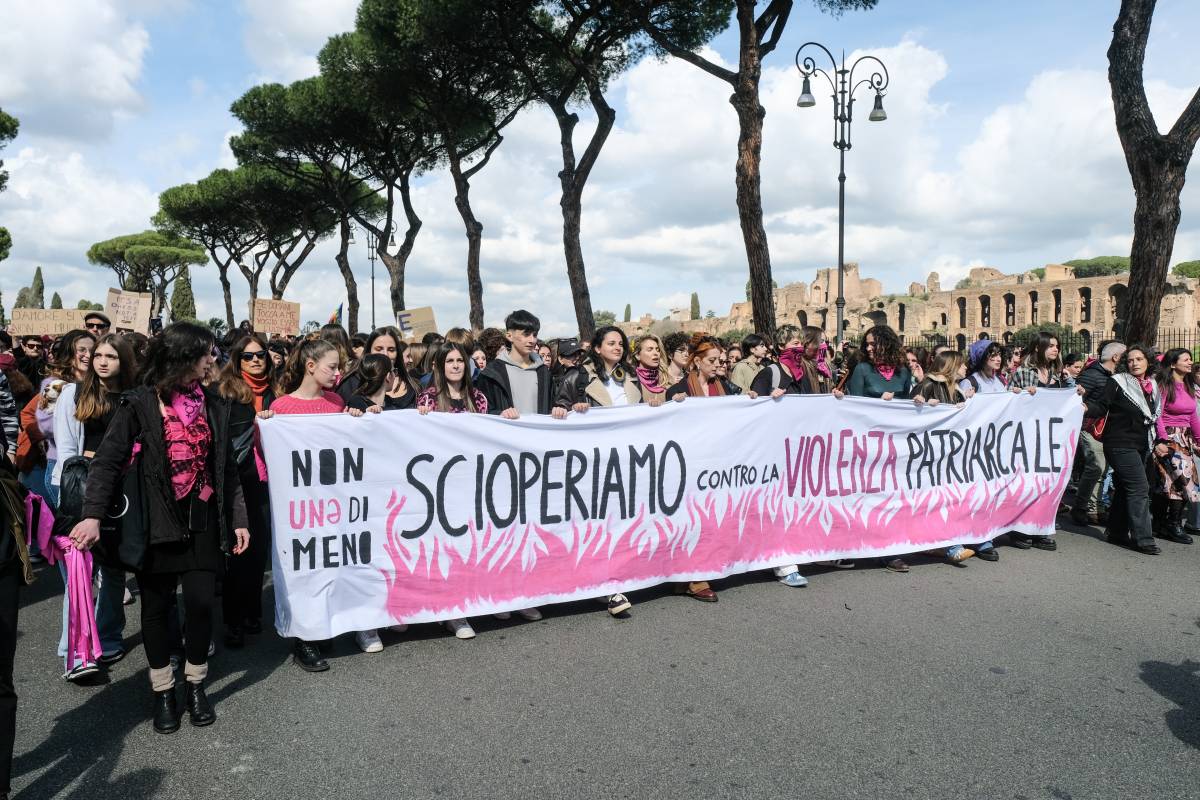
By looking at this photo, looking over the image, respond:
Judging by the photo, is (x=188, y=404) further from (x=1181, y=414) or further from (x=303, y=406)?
(x=1181, y=414)

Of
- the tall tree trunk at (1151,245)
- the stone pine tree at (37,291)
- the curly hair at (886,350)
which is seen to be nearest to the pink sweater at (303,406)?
the curly hair at (886,350)

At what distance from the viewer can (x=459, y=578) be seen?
4402mm

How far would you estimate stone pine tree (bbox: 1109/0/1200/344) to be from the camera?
30.3ft

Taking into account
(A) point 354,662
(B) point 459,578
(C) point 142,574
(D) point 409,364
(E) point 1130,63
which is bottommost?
(A) point 354,662

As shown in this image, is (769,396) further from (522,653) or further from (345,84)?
(345,84)

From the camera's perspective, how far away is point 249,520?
14.1ft

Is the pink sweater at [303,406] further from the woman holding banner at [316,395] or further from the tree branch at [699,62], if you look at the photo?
the tree branch at [699,62]

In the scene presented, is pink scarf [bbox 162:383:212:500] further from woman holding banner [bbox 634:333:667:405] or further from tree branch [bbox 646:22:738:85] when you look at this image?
tree branch [bbox 646:22:738:85]

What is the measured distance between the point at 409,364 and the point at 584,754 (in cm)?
419

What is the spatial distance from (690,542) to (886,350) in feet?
7.43

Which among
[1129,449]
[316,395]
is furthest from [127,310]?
[1129,449]

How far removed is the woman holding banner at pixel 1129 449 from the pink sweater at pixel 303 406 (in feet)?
19.3

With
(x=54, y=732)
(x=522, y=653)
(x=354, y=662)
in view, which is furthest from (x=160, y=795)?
(x=522, y=653)

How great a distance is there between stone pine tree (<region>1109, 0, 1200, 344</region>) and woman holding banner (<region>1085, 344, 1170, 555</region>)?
3.51 metres
